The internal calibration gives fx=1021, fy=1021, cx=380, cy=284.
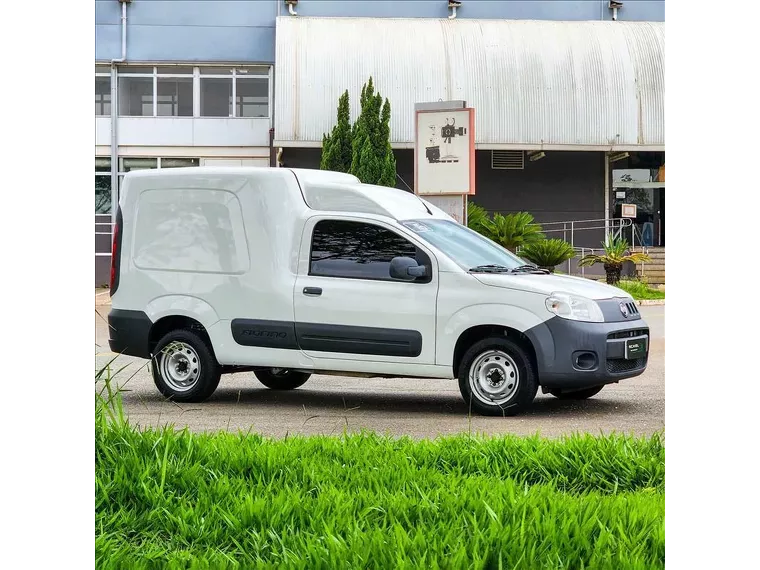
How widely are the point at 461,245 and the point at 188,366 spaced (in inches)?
98.1

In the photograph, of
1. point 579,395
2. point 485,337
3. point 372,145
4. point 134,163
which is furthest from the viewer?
point 134,163

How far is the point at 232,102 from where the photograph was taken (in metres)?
30.8

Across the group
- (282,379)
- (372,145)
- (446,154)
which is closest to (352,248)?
(282,379)

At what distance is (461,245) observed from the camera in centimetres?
842

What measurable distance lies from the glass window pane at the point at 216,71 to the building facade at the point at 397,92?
70 mm

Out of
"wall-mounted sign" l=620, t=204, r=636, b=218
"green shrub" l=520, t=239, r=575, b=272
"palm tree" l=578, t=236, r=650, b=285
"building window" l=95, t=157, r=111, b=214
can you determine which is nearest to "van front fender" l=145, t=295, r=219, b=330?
"green shrub" l=520, t=239, r=575, b=272

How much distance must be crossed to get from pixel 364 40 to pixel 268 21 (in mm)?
3099

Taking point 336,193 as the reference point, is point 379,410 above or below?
below

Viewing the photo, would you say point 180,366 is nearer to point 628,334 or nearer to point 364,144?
point 628,334

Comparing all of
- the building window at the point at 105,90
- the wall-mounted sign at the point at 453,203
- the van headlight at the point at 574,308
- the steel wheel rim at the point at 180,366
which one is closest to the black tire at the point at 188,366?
the steel wheel rim at the point at 180,366

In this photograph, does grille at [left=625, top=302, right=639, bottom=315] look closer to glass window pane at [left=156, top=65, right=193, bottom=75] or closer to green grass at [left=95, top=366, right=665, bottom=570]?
green grass at [left=95, top=366, right=665, bottom=570]

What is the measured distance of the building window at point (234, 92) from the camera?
101ft
